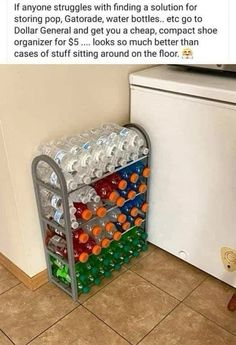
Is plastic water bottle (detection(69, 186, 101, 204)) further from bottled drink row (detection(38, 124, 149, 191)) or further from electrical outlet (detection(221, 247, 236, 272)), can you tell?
electrical outlet (detection(221, 247, 236, 272))

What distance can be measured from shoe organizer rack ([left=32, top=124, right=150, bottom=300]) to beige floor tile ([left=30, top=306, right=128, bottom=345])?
108 mm

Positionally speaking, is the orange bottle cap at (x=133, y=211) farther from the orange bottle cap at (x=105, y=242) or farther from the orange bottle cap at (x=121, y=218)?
the orange bottle cap at (x=105, y=242)

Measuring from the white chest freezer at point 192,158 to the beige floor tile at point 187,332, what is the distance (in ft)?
0.71

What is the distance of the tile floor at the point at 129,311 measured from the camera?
131 centimetres

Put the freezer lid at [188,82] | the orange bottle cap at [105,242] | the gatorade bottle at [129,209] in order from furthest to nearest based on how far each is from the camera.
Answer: the gatorade bottle at [129,209] → the orange bottle cap at [105,242] → the freezer lid at [188,82]

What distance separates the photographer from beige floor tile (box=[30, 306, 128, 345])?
1.30 meters

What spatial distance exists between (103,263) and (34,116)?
68 cm

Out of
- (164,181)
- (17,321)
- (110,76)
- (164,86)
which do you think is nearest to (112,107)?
(110,76)

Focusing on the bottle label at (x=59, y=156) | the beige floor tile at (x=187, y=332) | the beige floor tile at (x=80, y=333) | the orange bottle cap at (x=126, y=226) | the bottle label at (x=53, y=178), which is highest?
the bottle label at (x=59, y=156)

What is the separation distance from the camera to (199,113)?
4.30 feet
